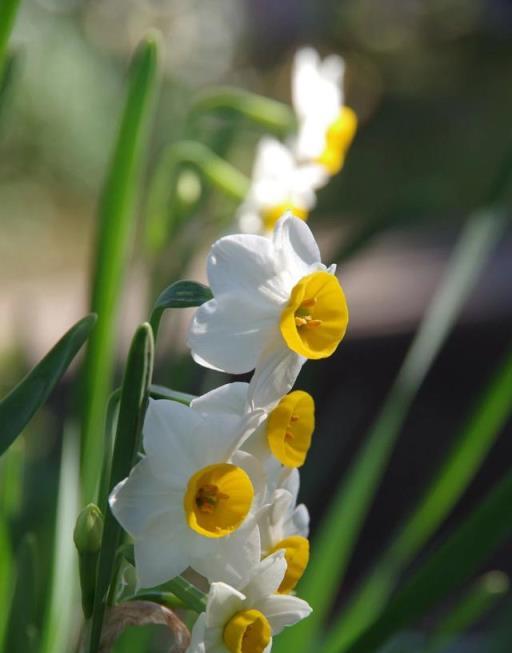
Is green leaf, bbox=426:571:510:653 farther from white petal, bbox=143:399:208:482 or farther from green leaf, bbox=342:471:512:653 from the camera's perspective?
white petal, bbox=143:399:208:482

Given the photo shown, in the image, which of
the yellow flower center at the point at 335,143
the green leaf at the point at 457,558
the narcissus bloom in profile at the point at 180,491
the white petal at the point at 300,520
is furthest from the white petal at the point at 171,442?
the yellow flower center at the point at 335,143

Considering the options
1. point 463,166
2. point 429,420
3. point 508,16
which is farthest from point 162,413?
point 508,16

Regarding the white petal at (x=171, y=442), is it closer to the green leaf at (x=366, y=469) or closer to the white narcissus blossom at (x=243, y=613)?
the white narcissus blossom at (x=243, y=613)

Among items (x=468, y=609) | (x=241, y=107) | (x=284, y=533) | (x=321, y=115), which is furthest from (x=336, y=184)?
(x=284, y=533)

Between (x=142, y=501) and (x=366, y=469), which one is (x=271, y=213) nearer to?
(x=366, y=469)

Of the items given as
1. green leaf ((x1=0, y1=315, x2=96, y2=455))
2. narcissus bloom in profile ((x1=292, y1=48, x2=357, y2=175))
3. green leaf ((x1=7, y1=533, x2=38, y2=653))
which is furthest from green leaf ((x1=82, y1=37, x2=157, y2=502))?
narcissus bloom in profile ((x1=292, y1=48, x2=357, y2=175))

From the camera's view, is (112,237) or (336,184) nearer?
(112,237)
